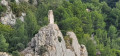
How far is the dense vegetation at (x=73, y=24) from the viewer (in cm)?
6512

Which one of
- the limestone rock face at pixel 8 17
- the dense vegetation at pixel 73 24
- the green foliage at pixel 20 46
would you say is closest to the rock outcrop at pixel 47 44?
the green foliage at pixel 20 46

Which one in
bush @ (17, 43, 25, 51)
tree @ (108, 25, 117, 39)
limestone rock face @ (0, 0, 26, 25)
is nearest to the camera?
bush @ (17, 43, 25, 51)

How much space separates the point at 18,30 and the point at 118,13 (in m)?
56.6

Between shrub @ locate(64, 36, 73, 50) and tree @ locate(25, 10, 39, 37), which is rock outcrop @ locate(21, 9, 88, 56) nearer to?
shrub @ locate(64, 36, 73, 50)

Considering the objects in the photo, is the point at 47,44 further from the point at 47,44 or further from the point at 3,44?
the point at 3,44

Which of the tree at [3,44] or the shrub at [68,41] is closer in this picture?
the tree at [3,44]

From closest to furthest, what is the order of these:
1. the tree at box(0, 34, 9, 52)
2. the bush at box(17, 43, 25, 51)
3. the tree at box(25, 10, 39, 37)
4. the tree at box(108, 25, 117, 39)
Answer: the tree at box(0, 34, 9, 52)
the bush at box(17, 43, 25, 51)
the tree at box(25, 10, 39, 37)
the tree at box(108, 25, 117, 39)

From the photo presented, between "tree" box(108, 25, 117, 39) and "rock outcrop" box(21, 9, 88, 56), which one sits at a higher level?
"rock outcrop" box(21, 9, 88, 56)

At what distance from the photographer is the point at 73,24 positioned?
7900cm

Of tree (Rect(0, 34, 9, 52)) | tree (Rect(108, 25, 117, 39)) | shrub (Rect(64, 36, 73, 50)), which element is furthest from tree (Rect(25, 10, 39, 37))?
tree (Rect(108, 25, 117, 39))

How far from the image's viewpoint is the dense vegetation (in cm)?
6512

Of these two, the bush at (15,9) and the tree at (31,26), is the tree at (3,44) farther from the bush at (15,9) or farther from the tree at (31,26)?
the bush at (15,9)

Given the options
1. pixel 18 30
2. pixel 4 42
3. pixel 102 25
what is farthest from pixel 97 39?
pixel 4 42

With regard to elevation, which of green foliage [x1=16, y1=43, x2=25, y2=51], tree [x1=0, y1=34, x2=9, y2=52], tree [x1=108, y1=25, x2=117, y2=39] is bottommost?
tree [x1=108, y1=25, x2=117, y2=39]
